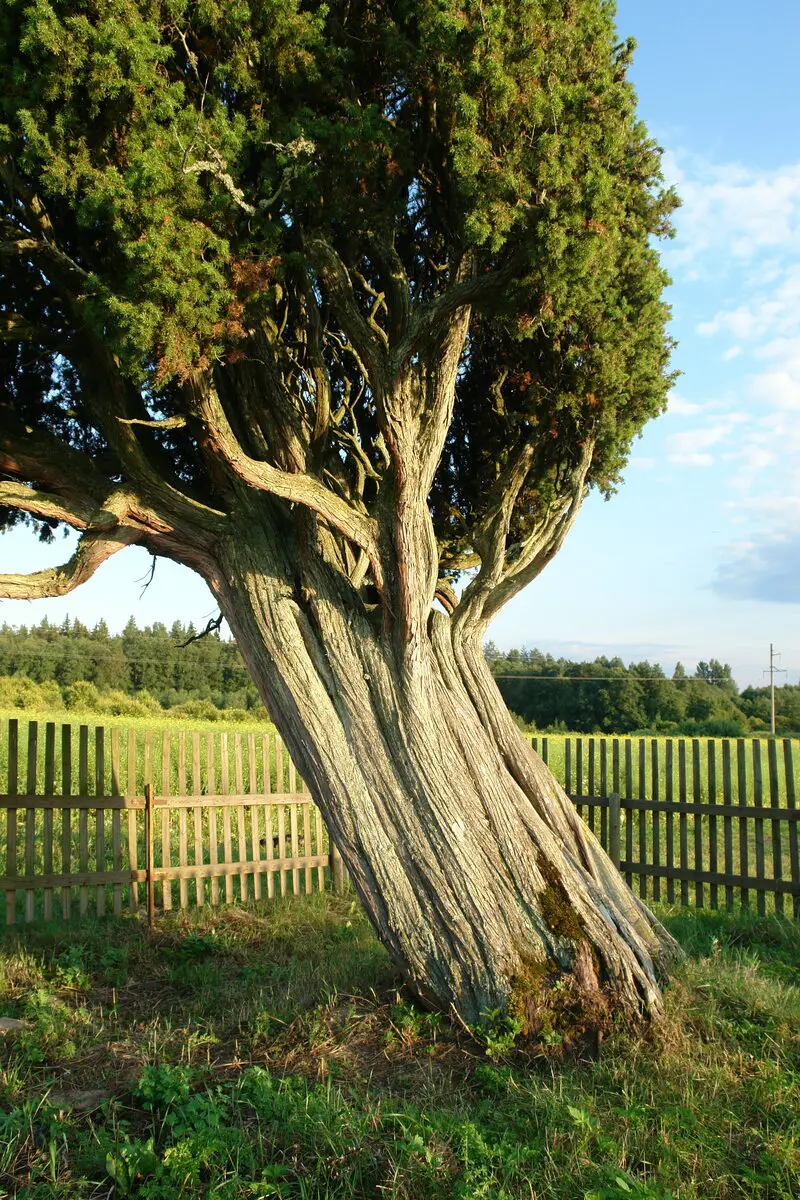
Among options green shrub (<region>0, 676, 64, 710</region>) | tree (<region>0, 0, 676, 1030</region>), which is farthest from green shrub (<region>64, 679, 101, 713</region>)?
tree (<region>0, 0, 676, 1030</region>)

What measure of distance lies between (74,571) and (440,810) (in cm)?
325

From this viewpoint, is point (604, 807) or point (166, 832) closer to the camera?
point (166, 832)

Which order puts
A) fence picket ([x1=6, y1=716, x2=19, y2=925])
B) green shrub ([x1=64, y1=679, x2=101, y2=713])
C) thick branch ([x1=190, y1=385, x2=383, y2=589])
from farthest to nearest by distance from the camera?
green shrub ([x1=64, y1=679, x2=101, y2=713]) → fence picket ([x1=6, y1=716, x2=19, y2=925]) → thick branch ([x1=190, y1=385, x2=383, y2=589])

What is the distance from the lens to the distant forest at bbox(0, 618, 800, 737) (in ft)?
202

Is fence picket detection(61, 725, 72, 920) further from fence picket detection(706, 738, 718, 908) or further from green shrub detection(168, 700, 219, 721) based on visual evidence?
green shrub detection(168, 700, 219, 721)

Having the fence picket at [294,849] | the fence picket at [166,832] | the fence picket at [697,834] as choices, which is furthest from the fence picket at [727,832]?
the fence picket at [166,832]

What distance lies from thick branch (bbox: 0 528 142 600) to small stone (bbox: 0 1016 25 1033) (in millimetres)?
2821

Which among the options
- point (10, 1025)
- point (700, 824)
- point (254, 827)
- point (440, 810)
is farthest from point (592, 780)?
point (10, 1025)

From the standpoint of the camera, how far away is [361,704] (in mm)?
6469

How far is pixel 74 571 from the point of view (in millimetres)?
6473

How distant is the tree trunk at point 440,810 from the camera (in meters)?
5.75

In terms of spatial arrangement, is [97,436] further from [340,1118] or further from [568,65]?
[340,1118]

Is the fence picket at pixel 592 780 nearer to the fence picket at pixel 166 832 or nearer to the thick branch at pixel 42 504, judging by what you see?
the fence picket at pixel 166 832

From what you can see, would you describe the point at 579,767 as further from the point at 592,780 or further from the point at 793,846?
the point at 793,846
